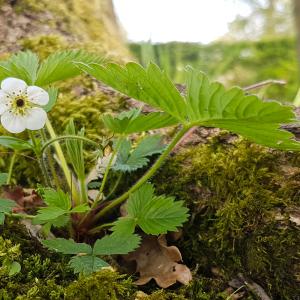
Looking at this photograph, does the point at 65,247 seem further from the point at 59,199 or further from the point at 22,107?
the point at 22,107

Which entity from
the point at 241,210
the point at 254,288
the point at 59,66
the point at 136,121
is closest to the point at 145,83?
the point at 136,121

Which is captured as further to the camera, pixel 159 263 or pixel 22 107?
pixel 159 263

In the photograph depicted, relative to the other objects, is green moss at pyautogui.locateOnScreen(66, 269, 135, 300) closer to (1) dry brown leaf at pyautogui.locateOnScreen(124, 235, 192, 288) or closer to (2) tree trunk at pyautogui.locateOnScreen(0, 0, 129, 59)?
(1) dry brown leaf at pyautogui.locateOnScreen(124, 235, 192, 288)

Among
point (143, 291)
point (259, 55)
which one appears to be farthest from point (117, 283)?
point (259, 55)

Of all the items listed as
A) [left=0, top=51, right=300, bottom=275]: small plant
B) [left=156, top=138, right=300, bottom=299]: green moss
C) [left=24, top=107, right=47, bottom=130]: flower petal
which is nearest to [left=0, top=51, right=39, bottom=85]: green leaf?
[left=0, top=51, right=300, bottom=275]: small plant

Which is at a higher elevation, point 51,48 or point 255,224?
point 51,48

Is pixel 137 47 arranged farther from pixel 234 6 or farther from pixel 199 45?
pixel 234 6
